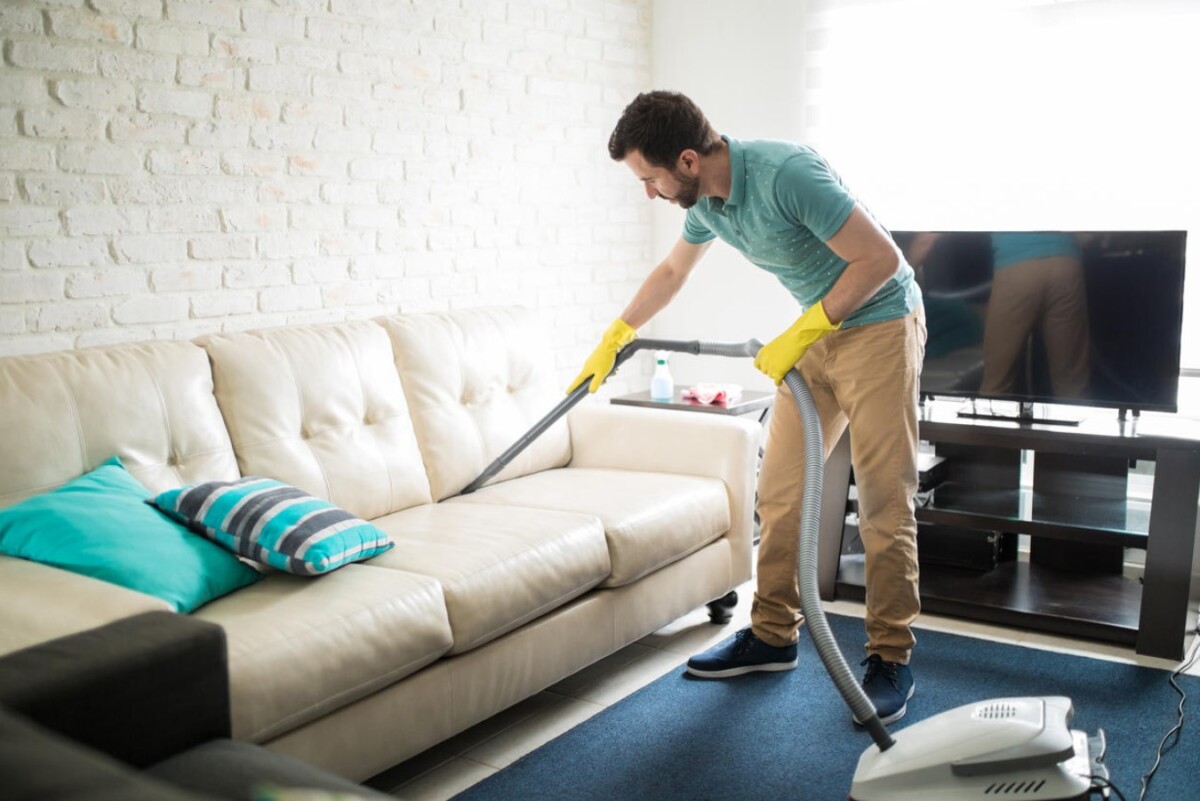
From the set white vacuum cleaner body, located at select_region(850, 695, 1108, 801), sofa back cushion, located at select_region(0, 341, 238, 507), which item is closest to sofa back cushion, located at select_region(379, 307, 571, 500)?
sofa back cushion, located at select_region(0, 341, 238, 507)

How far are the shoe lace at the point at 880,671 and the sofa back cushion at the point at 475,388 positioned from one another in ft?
3.62

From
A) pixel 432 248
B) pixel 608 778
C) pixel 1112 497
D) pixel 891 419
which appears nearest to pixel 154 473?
pixel 608 778

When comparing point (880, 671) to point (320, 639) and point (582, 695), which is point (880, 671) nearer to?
point (582, 695)

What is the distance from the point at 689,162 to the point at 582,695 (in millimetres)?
1268

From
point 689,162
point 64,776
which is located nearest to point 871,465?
point 689,162

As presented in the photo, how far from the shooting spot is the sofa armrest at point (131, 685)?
54.0 inches

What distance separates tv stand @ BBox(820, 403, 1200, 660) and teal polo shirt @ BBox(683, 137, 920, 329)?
0.77 meters

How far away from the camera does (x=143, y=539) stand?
2.04 m

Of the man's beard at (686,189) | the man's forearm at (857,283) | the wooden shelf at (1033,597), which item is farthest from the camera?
the wooden shelf at (1033,597)

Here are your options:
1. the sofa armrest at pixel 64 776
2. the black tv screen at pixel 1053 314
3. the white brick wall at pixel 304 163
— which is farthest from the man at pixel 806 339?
the sofa armrest at pixel 64 776

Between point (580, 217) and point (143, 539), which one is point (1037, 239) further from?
point (143, 539)

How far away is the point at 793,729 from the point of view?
2523 millimetres

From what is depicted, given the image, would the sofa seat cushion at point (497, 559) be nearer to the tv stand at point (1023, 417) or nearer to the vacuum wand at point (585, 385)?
the vacuum wand at point (585, 385)

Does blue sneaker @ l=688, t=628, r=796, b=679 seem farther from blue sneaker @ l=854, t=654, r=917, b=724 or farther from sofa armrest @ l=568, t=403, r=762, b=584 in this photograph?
sofa armrest @ l=568, t=403, r=762, b=584
